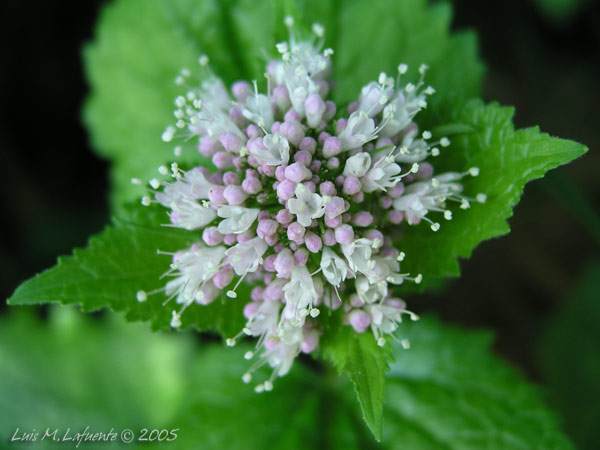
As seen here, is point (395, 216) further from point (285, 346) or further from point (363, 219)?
point (285, 346)

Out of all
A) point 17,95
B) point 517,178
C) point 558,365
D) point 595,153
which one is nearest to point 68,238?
point 17,95

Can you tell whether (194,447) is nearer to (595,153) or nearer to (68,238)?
(68,238)

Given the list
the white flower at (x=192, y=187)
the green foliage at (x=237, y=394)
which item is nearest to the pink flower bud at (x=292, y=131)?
the white flower at (x=192, y=187)

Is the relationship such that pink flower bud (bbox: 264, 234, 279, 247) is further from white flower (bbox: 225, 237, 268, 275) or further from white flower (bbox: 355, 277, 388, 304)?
white flower (bbox: 355, 277, 388, 304)

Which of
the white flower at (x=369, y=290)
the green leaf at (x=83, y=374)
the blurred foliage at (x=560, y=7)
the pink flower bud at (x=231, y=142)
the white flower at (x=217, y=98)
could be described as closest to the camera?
the white flower at (x=369, y=290)

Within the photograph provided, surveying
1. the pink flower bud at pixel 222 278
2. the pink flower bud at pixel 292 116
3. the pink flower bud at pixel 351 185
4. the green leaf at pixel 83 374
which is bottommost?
the green leaf at pixel 83 374

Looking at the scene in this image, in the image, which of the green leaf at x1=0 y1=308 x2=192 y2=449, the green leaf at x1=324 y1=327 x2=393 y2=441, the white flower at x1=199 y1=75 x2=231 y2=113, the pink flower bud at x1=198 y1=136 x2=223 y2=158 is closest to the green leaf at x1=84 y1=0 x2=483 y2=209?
the white flower at x1=199 y1=75 x2=231 y2=113

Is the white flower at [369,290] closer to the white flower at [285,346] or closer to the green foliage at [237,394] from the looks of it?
the white flower at [285,346]
